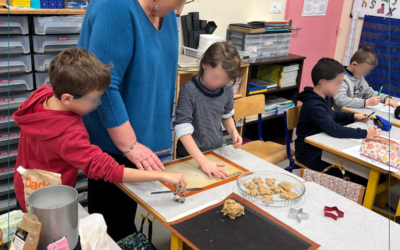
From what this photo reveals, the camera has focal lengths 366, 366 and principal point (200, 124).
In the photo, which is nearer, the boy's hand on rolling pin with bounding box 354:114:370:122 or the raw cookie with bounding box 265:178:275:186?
the raw cookie with bounding box 265:178:275:186

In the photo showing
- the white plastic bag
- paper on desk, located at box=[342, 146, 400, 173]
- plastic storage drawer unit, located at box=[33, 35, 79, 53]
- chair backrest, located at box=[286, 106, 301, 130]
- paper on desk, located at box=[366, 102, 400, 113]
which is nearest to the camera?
the white plastic bag

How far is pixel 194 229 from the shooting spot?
1132 millimetres

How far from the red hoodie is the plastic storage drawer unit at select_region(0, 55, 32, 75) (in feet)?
2.92

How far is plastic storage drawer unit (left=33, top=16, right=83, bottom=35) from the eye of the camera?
1.93 metres

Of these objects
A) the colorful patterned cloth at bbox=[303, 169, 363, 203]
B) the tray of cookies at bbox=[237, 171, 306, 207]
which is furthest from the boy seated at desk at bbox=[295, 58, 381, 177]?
the tray of cookies at bbox=[237, 171, 306, 207]

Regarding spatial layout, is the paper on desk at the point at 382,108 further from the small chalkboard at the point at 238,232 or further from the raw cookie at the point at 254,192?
the small chalkboard at the point at 238,232

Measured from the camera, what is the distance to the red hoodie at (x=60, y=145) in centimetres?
108

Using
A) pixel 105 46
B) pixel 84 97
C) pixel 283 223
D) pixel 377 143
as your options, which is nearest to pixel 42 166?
pixel 84 97

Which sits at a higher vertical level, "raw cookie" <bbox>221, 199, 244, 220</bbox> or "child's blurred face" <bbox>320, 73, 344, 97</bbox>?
"child's blurred face" <bbox>320, 73, 344, 97</bbox>

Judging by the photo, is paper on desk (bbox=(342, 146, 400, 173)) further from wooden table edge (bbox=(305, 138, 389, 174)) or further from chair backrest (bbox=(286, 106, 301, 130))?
chair backrest (bbox=(286, 106, 301, 130))

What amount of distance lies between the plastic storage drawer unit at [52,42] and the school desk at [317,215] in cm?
105

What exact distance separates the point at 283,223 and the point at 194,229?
295mm

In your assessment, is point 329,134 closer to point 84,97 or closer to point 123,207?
point 123,207

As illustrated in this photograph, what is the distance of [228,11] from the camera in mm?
3203
